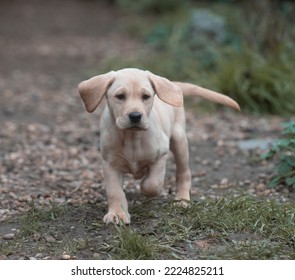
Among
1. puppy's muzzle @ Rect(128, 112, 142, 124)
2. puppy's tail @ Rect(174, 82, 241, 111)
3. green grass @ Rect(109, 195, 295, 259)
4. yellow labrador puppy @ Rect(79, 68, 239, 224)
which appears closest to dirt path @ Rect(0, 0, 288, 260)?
yellow labrador puppy @ Rect(79, 68, 239, 224)

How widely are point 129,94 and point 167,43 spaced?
23.0 ft

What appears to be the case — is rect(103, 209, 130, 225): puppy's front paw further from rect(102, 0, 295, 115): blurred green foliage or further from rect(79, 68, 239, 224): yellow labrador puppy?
rect(102, 0, 295, 115): blurred green foliage

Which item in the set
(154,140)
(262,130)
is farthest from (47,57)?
(154,140)

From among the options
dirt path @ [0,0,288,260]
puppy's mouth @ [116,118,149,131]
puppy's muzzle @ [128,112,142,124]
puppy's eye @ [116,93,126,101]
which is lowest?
dirt path @ [0,0,288,260]

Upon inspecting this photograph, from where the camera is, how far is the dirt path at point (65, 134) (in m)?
5.55

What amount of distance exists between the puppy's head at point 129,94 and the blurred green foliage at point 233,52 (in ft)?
12.7

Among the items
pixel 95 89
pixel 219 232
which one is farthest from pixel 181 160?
pixel 95 89

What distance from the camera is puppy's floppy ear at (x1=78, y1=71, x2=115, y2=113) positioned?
4.33m

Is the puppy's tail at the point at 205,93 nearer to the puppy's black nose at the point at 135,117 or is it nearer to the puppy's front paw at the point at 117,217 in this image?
the puppy's black nose at the point at 135,117

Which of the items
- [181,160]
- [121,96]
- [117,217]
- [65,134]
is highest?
[121,96]

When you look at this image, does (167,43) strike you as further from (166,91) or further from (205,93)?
(166,91)

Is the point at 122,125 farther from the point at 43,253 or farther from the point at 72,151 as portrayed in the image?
the point at 72,151

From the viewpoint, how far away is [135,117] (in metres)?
4.18

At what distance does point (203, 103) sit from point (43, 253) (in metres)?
4.61
